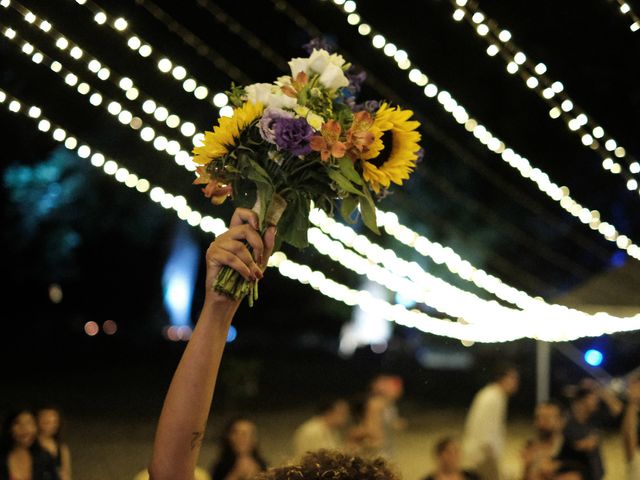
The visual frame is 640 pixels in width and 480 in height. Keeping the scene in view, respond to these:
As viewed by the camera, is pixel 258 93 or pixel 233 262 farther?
pixel 258 93

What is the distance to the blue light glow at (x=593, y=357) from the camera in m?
21.1

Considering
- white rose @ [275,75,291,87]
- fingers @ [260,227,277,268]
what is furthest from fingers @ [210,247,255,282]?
white rose @ [275,75,291,87]

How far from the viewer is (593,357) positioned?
21344 mm

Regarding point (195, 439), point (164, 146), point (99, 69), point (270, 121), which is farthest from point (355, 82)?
point (164, 146)

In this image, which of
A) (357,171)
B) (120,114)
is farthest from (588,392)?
(357,171)

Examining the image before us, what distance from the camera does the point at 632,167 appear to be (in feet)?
29.2

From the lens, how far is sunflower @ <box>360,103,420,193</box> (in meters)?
2.97

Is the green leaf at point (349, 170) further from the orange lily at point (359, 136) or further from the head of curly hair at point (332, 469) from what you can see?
the head of curly hair at point (332, 469)

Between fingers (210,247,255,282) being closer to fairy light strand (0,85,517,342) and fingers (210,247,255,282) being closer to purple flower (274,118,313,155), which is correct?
purple flower (274,118,313,155)

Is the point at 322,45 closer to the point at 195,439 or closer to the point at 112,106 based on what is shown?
the point at 195,439

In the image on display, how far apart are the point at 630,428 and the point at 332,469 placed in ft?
27.6

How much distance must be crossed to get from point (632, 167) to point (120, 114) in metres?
4.57

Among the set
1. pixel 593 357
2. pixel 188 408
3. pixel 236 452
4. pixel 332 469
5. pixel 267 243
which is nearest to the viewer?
pixel 332 469

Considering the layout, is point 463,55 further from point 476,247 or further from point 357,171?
point 357,171
